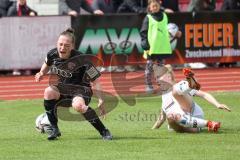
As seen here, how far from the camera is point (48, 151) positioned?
10.3 meters

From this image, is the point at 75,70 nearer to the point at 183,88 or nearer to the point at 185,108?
the point at 183,88

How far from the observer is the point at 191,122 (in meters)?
11.7

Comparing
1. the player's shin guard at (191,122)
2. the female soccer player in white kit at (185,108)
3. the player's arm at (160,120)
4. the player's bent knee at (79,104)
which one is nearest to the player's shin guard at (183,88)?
the female soccer player in white kit at (185,108)

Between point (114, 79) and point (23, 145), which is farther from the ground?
point (23, 145)

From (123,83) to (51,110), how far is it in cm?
880

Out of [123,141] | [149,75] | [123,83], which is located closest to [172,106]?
[123,141]

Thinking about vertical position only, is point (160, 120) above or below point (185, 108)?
below

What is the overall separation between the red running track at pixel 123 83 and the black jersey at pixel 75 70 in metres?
7.03

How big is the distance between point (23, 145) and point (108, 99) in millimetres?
6069

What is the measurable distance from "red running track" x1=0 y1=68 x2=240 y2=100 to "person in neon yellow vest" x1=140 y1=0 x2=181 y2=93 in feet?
2.12

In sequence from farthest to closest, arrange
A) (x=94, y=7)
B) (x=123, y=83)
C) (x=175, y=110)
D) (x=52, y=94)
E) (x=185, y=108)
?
(x=94, y=7)
(x=123, y=83)
(x=185, y=108)
(x=175, y=110)
(x=52, y=94)

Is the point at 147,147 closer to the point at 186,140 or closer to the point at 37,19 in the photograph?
the point at 186,140

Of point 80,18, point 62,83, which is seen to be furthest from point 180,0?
point 62,83

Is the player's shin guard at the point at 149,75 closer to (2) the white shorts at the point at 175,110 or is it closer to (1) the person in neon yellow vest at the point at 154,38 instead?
(1) the person in neon yellow vest at the point at 154,38
